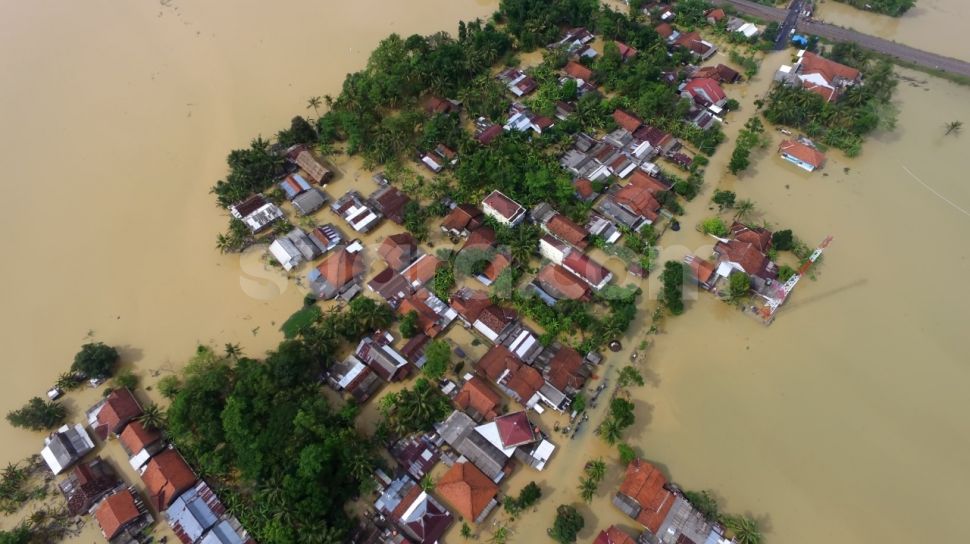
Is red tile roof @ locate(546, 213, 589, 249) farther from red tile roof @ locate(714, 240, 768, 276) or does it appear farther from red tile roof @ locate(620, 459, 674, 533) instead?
red tile roof @ locate(620, 459, 674, 533)

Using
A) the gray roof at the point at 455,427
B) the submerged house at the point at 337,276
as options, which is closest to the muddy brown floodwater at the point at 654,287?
the submerged house at the point at 337,276

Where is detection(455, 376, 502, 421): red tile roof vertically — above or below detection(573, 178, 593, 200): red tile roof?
below

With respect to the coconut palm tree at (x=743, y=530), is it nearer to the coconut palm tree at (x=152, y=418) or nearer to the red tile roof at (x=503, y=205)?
the red tile roof at (x=503, y=205)

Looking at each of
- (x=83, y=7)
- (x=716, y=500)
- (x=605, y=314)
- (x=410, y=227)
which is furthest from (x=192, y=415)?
(x=83, y=7)

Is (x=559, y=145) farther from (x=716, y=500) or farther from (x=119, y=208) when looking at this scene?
(x=119, y=208)

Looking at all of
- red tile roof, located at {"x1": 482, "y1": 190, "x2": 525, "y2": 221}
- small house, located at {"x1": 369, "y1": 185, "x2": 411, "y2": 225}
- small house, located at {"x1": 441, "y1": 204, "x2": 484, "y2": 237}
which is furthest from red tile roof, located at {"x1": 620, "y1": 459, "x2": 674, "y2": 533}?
small house, located at {"x1": 369, "y1": 185, "x2": 411, "y2": 225}

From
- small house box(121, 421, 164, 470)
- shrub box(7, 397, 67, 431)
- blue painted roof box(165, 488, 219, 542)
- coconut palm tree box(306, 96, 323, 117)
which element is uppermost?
coconut palm tree box(306, 96, 323, 117)
